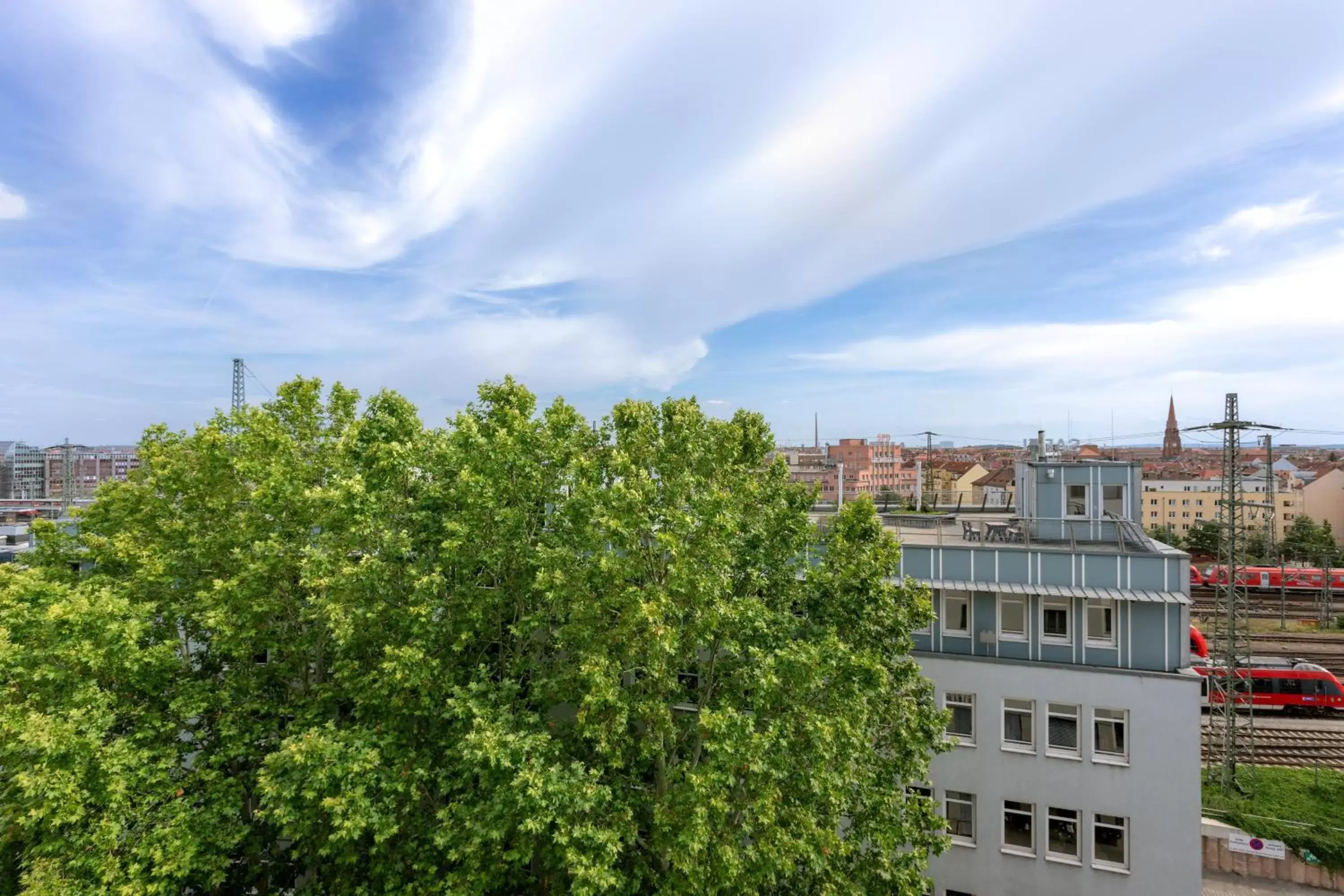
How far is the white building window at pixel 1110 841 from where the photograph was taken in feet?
55.3

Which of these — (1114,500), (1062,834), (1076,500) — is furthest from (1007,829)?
(1114,500)

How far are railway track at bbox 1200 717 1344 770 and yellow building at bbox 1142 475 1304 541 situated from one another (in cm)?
7864

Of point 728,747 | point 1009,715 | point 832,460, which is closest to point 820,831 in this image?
point 728,747

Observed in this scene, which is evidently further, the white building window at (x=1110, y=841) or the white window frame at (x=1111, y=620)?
the white window frame at (x=1111, y=620)

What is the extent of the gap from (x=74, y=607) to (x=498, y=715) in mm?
7177

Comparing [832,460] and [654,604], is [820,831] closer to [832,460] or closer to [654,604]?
[654,604]

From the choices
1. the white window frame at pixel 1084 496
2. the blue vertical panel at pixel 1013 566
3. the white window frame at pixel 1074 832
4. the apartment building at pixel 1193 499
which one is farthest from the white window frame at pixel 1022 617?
the apartment building at pixel 1193 499

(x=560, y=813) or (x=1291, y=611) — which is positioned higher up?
(x=560, y=813)

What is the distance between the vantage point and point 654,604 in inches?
431

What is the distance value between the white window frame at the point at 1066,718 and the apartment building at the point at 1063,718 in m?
0.03

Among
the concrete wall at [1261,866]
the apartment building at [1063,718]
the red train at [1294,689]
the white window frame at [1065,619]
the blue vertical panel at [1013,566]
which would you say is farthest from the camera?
the red train at [1294,689]

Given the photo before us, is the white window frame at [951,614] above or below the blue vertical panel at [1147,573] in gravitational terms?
below

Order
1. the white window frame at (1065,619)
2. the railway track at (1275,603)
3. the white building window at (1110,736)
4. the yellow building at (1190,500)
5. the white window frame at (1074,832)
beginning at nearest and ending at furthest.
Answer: the white building window at (1110,736) < the white window frame at (1074,832) < the white window frame at (1065,619) < the railway track at (1275,603) < the yellow building at (1190,500)

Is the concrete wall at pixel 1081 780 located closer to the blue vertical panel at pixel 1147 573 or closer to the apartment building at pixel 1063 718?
the apartment building at pixel 1063 718
